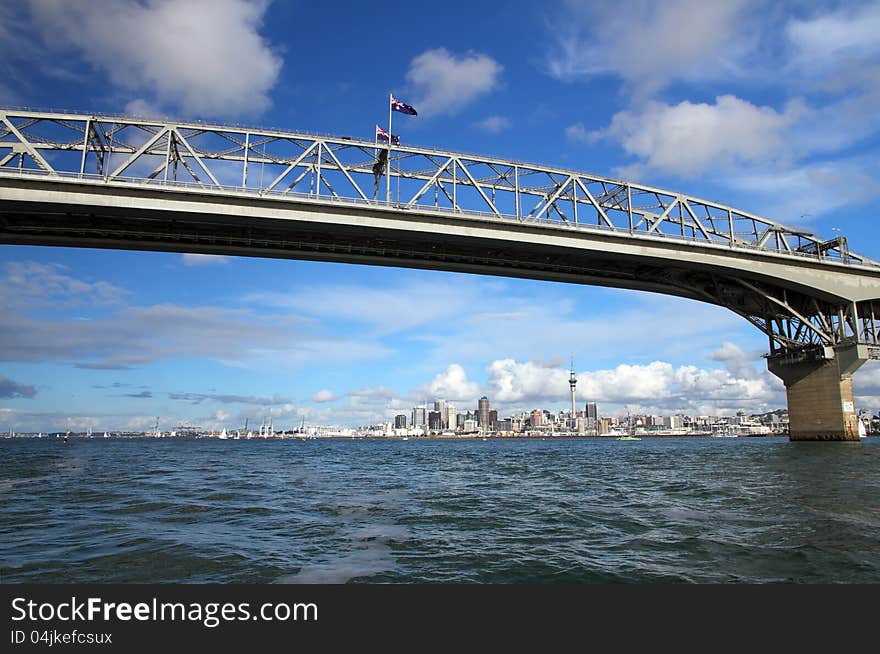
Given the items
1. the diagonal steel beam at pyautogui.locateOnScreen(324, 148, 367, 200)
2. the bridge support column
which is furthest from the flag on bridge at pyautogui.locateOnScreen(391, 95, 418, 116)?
the bridge support column

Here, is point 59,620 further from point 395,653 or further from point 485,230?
point 485,230

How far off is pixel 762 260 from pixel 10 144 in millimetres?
58021

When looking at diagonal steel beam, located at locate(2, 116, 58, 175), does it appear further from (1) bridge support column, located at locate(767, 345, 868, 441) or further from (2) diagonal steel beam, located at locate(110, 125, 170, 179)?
(1) bridge support column, located at locate(767, 345, 868, 441)

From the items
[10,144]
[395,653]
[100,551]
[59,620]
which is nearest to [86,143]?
[10,144]

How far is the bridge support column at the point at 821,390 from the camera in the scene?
47625mm

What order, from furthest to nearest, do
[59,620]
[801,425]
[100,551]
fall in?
1. [801,425]
2. [100,551]
3. [59,620]

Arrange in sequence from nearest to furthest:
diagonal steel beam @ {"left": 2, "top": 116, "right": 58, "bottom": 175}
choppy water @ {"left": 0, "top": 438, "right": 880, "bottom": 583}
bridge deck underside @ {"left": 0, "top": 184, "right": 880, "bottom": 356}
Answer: choppy water @ {"left": 0, "top": 438, "right": 880, "bottom": 583}
diagonal steel beam @ {"left": 2, "top": 116, "right": 58, "bottom": 175}
bridge deck underside @ {"left": 0, "top": 184, "right": 880, "bottom": 356}

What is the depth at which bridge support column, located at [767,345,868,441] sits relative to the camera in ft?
156

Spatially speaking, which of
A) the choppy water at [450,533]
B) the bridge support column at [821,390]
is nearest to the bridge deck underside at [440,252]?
the bridge support column at [821,390]

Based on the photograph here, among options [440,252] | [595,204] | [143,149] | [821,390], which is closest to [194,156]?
[143,149]

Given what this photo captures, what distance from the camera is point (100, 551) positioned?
978 centimetres

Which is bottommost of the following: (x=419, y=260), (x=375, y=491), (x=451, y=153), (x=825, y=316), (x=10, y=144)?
(x=375, y=491)

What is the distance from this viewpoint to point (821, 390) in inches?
1978

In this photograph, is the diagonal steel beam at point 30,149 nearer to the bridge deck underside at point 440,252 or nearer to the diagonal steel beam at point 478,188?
the bridge deck underside at point 440,252
